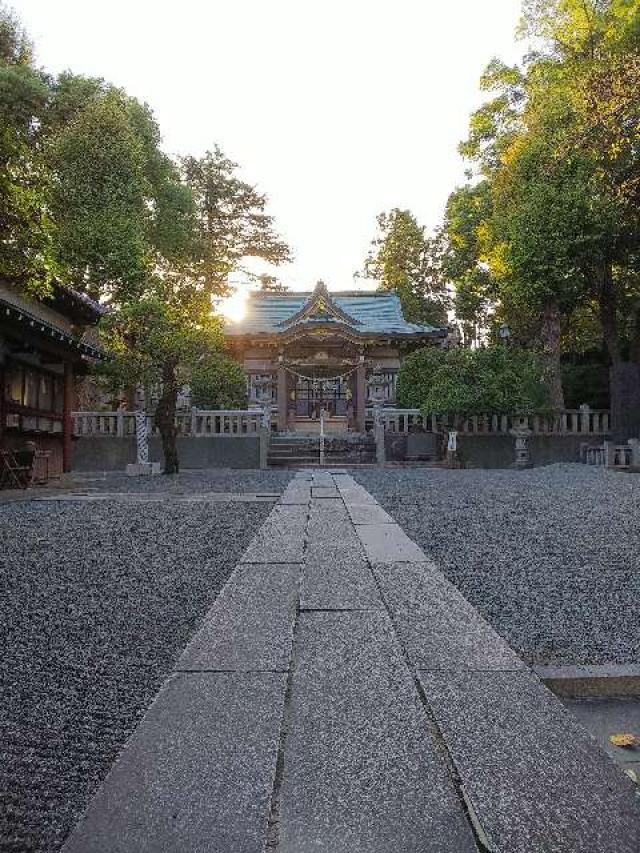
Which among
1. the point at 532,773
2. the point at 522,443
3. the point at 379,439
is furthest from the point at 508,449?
the point at 532,773

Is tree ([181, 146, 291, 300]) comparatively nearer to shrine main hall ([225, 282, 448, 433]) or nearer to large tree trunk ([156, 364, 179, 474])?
shrine main hall ([225, 282, 448, 433])

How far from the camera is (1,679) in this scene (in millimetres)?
2248

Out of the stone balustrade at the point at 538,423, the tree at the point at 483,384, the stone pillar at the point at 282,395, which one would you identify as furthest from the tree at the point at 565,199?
the stone pillar at the point at 282,395

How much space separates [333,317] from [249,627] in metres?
21.4

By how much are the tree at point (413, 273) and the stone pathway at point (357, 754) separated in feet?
110

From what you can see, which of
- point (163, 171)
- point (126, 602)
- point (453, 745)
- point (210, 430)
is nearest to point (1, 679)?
point (126, 602)

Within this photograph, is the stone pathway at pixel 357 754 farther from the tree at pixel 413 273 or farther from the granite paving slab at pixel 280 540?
the tree at pixel 413 273

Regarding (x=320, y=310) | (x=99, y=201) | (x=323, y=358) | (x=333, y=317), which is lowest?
(x=323, y=358)

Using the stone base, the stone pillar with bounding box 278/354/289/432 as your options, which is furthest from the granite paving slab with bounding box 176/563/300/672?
the stone pillar with bounding box 278/354/289/432

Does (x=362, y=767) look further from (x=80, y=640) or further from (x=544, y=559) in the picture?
(x=544, y=559)

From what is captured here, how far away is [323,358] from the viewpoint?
2386 cm

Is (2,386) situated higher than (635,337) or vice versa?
(635,337)

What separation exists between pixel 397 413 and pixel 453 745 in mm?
17761

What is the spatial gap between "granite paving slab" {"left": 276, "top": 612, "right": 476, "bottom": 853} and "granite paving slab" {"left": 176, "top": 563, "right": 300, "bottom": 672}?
6.4 inches
